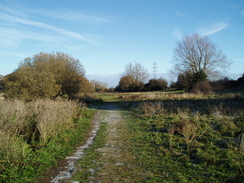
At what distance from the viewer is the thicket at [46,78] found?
1458 cm

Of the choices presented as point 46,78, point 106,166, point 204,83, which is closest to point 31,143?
point 106,166

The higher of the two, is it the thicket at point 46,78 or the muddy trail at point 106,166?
the thicket at point 46,78

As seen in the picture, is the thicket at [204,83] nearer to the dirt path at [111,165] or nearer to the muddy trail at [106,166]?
the dirt path at [111,165]

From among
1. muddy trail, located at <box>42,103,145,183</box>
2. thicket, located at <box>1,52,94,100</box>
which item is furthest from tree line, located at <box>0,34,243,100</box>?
muddy trail, located at <box>42,103,145,183</box>

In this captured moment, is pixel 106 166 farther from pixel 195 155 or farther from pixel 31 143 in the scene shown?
pixel 31 143

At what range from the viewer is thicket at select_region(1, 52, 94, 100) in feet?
47.8

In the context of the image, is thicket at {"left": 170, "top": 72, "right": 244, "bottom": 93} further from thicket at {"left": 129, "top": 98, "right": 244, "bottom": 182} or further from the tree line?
thicket at {"left": 129, "top": 98, "right": 244, "bottom": 182}

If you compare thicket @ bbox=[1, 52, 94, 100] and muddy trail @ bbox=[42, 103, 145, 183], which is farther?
thicket @ bbox=[1, 52, 94, 100]

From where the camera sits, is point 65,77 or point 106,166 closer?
point 106,166

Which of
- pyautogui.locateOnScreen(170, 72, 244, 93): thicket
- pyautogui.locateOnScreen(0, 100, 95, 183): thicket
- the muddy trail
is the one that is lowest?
the muddy trail

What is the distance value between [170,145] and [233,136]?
92.3 inches

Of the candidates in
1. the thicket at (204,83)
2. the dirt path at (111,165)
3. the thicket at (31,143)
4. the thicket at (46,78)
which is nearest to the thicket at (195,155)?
the dirt path at (111,165)

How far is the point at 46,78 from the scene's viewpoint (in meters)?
15.2

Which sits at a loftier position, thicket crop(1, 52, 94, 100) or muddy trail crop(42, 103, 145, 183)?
thicket crop(1, 52, 94, 100)
